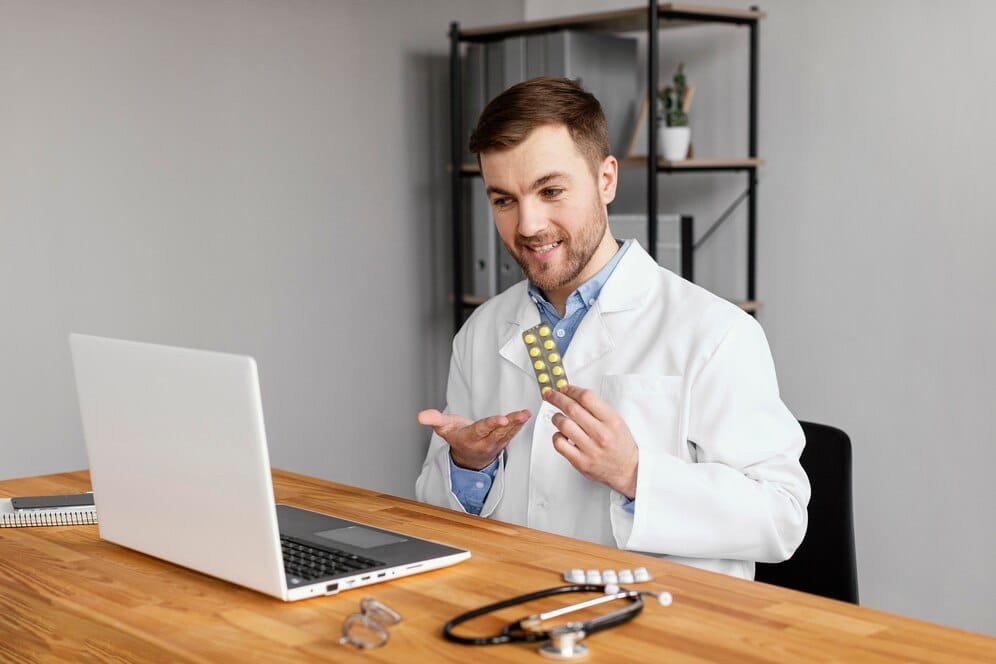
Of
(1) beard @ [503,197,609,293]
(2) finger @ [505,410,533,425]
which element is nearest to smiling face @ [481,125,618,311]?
(1) beard @ [503,197,609,293]

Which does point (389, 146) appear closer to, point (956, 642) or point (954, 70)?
point (954, 70)

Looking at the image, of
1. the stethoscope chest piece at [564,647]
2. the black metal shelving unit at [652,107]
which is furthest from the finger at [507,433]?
the black metal shelving unit at [652,107]

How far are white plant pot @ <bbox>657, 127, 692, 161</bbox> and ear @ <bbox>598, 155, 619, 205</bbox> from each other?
143cm

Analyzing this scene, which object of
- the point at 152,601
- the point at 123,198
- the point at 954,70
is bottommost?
the point at 152,601

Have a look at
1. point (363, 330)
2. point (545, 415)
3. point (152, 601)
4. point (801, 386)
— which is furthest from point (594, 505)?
point (363, 330)

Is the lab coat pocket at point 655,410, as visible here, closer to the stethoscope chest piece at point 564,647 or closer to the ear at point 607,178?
the ear at point 607,178

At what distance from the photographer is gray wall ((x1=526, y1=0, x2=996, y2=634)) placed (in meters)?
3.17

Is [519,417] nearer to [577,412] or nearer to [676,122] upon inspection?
[577,412]

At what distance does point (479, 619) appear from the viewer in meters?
1.24

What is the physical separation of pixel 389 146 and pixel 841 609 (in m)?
2.93

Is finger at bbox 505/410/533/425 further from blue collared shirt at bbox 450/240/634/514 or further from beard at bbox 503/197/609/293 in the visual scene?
beard at bbox 503/197/609/293

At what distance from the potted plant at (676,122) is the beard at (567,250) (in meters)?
1.51

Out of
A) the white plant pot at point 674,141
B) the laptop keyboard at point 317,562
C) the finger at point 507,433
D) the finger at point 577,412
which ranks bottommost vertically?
the laptop keyboard at point 317,562

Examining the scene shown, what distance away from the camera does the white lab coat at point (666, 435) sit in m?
1.67
